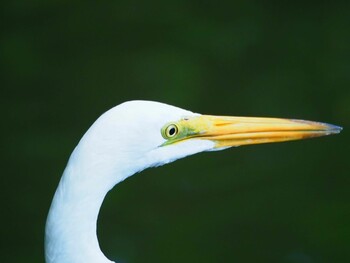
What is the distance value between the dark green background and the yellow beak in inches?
80.3

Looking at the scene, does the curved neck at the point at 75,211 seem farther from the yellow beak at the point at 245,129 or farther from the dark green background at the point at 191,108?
the dark green background at the point at 191,108

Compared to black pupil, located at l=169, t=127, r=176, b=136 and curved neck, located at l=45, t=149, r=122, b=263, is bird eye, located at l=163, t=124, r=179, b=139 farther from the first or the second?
curved neck, located at l=45, t=149, r=122, b=263

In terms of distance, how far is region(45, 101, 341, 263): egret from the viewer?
3.03 meters

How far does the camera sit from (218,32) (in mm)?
6918

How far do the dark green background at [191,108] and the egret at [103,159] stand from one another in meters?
2.32

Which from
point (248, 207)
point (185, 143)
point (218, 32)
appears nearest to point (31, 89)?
point (218, 32)

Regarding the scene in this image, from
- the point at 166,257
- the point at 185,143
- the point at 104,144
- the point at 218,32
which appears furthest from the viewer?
the point at 218,32

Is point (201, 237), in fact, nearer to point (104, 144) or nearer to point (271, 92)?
point (271, 92)

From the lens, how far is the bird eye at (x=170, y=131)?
317cm

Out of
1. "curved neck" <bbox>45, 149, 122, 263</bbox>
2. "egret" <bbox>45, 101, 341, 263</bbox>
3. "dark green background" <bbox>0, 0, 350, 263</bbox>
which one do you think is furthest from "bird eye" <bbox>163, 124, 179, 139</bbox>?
"dark green background" <bbox>0, 0, 350, 263</bbox>

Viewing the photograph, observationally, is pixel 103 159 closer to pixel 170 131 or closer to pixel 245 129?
pixel 170 131

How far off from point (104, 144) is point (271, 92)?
354 centimetres

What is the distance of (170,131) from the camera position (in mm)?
→ 3189

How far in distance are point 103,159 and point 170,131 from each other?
285 mm
